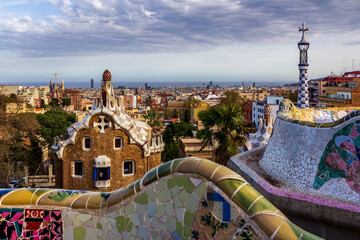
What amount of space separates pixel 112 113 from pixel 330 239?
31.5ft

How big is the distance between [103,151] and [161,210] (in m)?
11.7

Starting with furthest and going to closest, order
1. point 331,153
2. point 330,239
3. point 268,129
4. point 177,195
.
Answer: point 268,129, point 331,153, point 330,239, point 177,195

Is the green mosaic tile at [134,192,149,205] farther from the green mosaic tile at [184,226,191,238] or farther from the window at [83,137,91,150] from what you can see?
the window at [83,137,91,150]

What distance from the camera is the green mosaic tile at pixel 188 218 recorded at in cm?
373

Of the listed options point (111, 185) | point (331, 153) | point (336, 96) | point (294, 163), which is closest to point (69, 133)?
point (111, 185)

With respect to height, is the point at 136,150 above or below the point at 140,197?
below

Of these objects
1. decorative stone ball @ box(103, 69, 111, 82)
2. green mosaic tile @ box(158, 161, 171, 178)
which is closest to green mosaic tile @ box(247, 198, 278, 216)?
green mosaic tile @ box(158, 161, 171, 178)

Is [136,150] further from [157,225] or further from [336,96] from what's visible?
[336,96]

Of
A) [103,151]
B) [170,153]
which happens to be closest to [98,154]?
[103,151]

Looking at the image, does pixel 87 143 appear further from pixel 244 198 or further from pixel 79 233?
pixel 244 198

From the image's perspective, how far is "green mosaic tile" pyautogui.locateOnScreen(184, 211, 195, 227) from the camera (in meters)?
3.73

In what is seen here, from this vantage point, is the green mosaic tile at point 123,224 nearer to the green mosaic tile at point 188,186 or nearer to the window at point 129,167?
the green mosaic tile at point 188,186

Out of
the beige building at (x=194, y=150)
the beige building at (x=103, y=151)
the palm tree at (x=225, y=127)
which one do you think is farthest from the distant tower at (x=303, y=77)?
the beige building at (x=103, y=151)

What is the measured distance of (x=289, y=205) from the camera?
10000 millimetres
